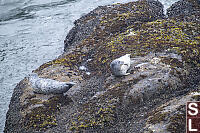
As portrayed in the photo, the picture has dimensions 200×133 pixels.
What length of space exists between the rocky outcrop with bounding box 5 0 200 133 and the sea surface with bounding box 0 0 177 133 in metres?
2.17

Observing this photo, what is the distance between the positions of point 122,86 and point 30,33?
1119 cm

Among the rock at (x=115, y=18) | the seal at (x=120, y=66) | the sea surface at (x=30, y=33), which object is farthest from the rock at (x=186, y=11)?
the seal at (x=120, y=66)

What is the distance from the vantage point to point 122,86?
7.65 meters

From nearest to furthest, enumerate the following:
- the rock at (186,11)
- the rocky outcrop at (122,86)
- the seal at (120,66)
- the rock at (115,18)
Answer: the rocky outcrop at (122,86)
the seal at (120,66)
the rock at (186,11)
the rock at (115,18)

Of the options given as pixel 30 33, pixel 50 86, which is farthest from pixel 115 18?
pixel 30 33

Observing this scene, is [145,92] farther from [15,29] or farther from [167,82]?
[15,29]

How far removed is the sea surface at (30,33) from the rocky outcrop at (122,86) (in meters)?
2.17

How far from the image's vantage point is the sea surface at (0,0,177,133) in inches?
497

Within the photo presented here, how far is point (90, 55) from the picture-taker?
1076cm

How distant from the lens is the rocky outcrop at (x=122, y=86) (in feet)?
21.7

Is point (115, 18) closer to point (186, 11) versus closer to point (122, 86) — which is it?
point (186, 11)

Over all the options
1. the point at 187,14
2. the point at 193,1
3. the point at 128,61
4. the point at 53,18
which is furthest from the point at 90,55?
the point at 53,18

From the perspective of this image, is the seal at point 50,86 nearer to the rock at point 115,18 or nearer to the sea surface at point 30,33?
the sea surface at point 30,33

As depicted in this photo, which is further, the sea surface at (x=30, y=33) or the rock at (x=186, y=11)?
the sea surface at (x=30, y=33)
